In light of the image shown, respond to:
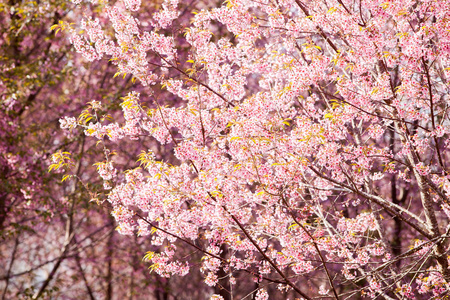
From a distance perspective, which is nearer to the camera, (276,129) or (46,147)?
(276,129)

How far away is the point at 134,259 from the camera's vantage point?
37.8 feet

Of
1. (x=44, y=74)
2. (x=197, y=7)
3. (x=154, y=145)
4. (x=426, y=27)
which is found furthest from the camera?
(x=154, y=145)

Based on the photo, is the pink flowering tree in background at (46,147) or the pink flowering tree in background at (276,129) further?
the pink flowering tree in background at (46,147)

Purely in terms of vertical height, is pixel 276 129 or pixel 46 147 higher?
pixel 46 147

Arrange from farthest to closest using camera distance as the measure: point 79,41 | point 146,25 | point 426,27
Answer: point 146,25 → point 79,41 → point 426,27

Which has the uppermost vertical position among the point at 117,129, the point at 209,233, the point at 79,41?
the point at 79,41

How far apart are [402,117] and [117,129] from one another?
317cm

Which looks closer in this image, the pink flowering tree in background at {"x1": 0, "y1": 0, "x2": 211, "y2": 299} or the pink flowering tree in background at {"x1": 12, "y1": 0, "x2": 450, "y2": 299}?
the pink flowering tree in background at {"x1": 12, "y1": 0, "x2": 450, "y2": 299}

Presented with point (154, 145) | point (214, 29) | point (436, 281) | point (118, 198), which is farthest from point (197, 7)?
point (436, 281)

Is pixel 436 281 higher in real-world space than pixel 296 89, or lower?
lower

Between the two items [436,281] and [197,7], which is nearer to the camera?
[436,281]

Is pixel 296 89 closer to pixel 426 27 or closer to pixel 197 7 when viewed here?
pixel 426 27

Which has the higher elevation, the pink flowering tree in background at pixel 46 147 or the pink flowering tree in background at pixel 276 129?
the pink flowering tree in background at pixel 46 147

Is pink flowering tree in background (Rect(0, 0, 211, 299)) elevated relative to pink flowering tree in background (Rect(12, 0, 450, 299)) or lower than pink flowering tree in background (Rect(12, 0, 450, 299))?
elevated
